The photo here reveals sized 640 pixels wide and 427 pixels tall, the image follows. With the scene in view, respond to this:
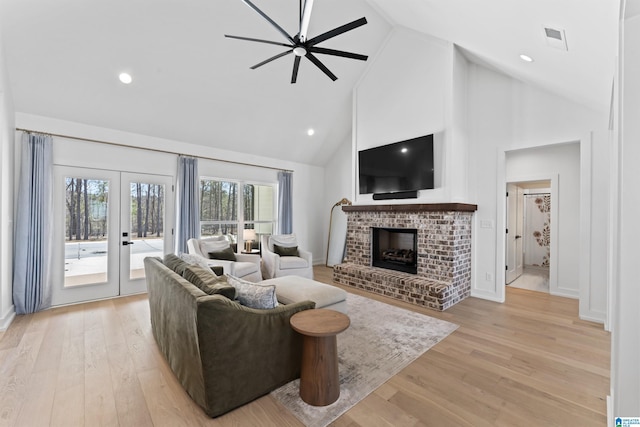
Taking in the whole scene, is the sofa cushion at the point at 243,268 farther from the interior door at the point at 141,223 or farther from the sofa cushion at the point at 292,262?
the interior door at the point at 141,223

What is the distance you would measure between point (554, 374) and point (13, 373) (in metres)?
4.55

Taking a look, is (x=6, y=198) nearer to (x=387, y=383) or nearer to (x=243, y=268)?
(x=243, y=268)

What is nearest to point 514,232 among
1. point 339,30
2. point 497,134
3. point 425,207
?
point 497,134

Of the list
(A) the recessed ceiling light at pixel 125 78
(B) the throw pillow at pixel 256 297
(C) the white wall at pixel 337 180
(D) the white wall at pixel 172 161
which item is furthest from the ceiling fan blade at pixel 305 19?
(C) the white wall at pixel 337 180

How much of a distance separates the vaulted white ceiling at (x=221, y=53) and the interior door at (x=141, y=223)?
90 cm

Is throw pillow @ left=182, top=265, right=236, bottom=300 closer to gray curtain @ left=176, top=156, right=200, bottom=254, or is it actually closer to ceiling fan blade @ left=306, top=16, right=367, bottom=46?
ceiling fan blade @ left=306, top=16, right=367, bottom=46

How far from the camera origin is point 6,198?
3.34m

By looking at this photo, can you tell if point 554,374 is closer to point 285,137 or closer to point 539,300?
point 539,300

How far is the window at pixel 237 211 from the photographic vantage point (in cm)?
557

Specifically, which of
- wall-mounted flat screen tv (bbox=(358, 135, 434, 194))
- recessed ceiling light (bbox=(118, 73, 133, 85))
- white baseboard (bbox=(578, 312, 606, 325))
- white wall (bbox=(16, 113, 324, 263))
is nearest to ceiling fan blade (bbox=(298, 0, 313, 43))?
wall-mounted flat screen tv (bbox=(358, 135, 434, 194))

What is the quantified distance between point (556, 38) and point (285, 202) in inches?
208

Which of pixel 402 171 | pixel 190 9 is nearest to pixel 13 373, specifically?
pixel 190 9

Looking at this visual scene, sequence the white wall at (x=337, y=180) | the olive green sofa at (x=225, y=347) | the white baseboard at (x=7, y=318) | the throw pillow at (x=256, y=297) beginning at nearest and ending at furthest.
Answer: the olive green sofa at (x=225, y=347) < the throw pillow at (x=256, y=297) < the white baseboard at (x=7, y=318) < the white wall at (x=337, y=180)

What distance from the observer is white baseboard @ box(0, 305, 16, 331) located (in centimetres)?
318
